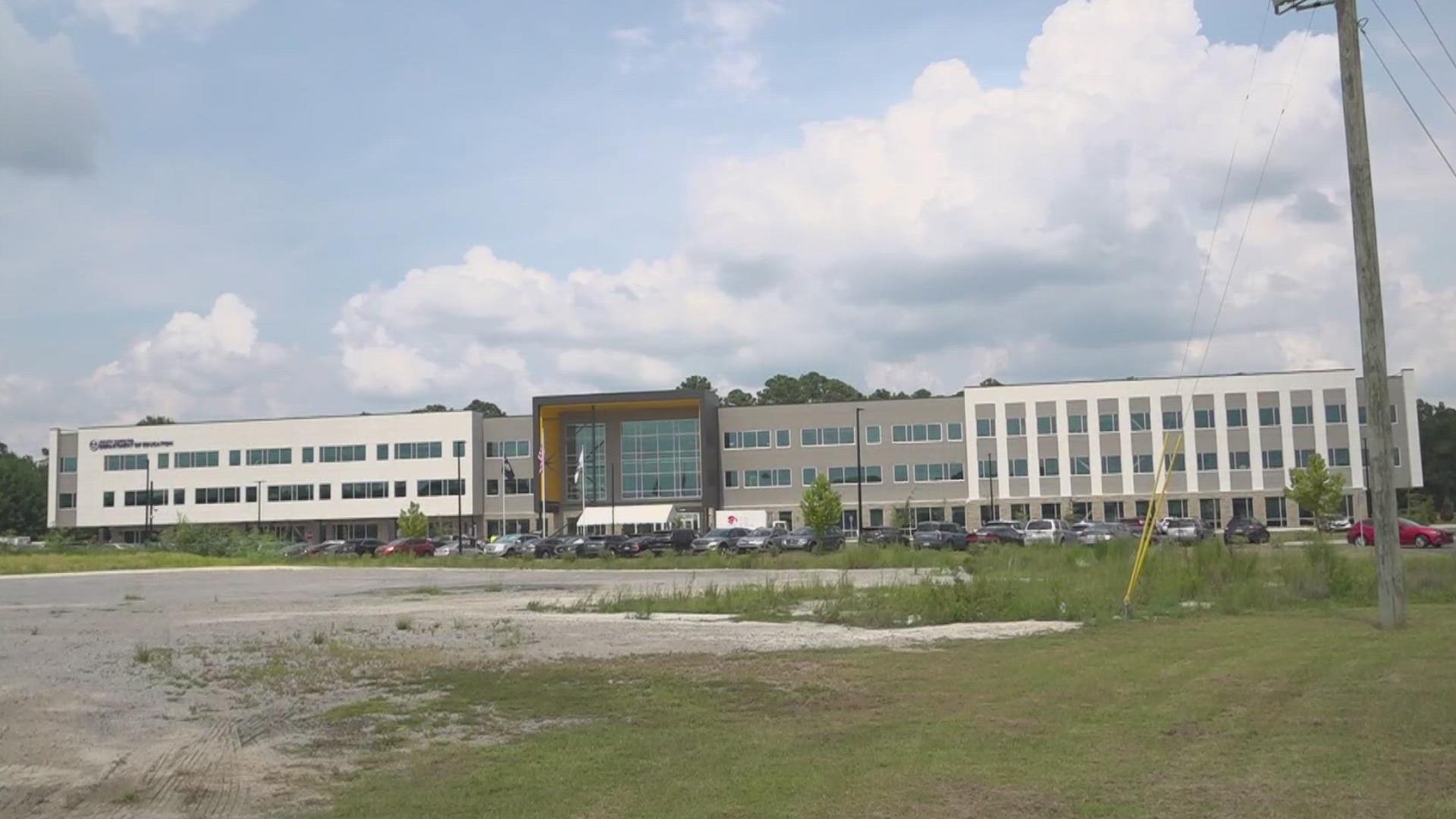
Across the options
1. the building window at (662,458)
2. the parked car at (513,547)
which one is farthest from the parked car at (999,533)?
the building window at (662,458)

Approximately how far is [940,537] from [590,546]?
20540 millimetres

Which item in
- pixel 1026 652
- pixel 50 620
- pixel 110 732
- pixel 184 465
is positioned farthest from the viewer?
pixel 184 465

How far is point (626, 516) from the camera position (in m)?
103

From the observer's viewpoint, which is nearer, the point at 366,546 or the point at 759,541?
the point at 759,541

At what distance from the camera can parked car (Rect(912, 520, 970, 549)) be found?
65750 mm

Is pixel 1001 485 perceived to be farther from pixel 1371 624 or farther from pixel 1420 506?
pixel 1371 624

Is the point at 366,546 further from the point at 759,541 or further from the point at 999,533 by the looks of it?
the point at 999,533

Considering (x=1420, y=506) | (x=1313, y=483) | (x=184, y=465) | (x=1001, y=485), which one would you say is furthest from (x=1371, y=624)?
(x=184, y=465)

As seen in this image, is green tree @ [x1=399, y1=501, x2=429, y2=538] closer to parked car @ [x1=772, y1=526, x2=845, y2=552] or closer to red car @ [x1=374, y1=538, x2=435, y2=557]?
red car @ [x1=374, y1=538, x2=435, y2=557]

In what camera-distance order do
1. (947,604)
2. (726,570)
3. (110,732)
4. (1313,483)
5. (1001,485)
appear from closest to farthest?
(110,732) → (947,604) → (726,570) → (1313,483) → (1001,485)

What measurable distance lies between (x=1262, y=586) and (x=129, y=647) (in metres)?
20.3

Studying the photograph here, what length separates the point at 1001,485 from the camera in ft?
326

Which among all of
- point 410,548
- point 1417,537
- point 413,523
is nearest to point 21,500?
point 413,523

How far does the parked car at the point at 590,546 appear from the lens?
70800mm
